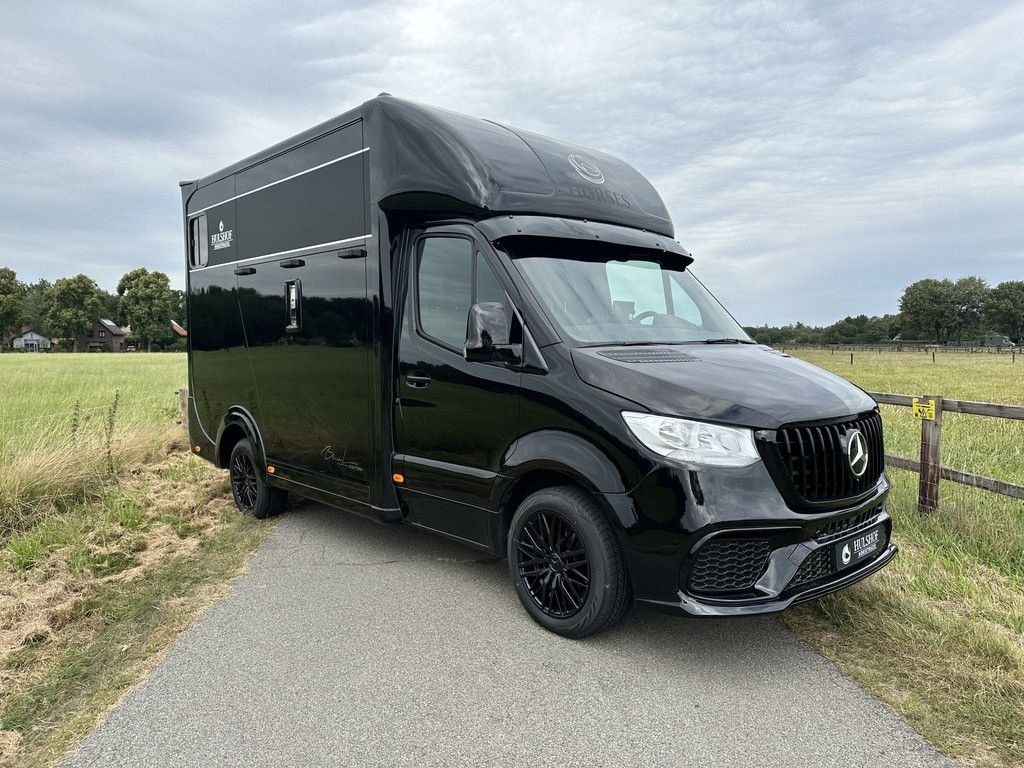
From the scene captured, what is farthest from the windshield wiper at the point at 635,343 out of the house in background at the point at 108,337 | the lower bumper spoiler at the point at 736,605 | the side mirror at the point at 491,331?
the house in background at the point at 108,337

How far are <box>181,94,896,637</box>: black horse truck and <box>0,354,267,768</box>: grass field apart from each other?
3.47ft

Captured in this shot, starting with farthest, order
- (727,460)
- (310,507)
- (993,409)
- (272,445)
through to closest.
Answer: (310,507) → (272,445) → (993,409) → (727,460)

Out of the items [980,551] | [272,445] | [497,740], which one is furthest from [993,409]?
[272,445]

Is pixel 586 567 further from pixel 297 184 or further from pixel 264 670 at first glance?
pixel 297 184

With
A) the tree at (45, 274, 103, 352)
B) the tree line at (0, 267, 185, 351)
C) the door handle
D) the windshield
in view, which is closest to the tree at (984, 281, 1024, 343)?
the tree line at (0, 267, 185, 351)

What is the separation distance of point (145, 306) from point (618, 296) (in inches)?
3984

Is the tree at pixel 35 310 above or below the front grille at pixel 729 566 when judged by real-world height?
above

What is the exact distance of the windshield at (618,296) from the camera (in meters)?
4.05

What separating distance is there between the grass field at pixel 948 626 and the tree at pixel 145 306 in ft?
326

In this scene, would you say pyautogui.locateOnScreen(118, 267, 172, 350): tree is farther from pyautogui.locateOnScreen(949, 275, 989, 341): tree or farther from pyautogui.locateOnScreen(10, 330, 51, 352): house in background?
pyautogui.locateOnScreen(949, 275, 989, 341): tree

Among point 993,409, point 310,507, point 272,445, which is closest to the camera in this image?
point 993,409

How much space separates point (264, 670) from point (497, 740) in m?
1.34

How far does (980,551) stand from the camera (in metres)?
5.03

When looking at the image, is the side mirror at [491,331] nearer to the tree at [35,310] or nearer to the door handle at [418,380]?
the door handle at [418,380]
